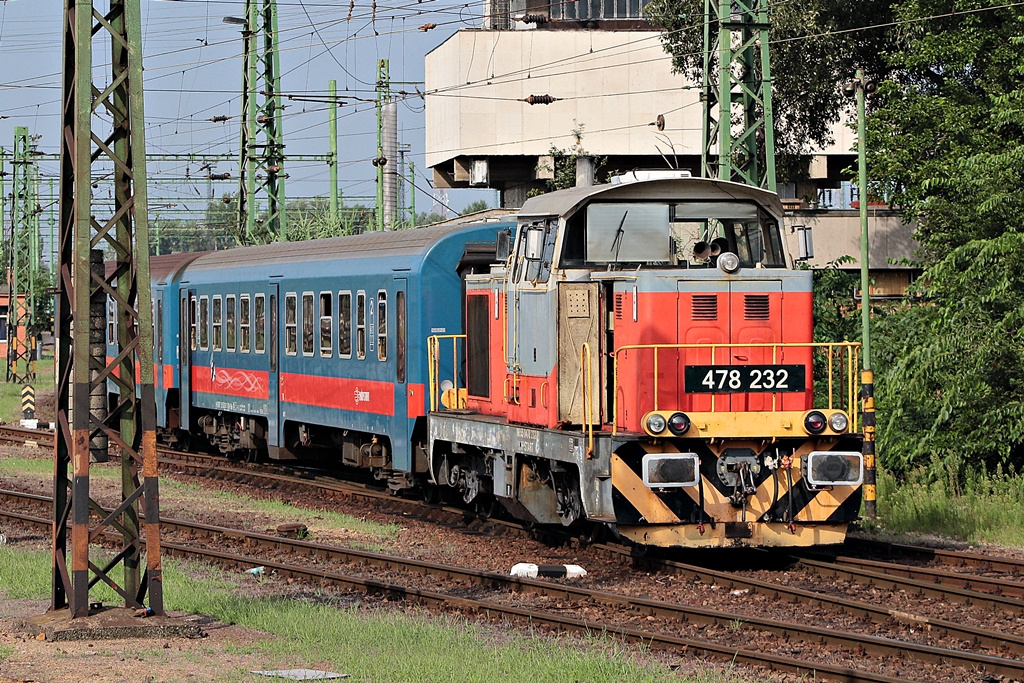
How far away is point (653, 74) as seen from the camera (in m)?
44.2

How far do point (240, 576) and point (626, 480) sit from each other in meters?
3.80

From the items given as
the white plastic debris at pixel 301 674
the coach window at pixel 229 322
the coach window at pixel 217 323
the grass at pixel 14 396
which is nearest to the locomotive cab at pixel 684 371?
the white plastic debris at pixel 301 674

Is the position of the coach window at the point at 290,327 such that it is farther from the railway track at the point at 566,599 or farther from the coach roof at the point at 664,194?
the coach roof at the point at 664,194

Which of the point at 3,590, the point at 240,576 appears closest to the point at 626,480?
the point at 240,576

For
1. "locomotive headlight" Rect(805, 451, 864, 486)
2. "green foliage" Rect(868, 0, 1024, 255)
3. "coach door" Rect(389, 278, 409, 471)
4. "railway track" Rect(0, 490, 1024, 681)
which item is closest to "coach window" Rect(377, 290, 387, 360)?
"coach door" Rect(389, 278, 409, 471)

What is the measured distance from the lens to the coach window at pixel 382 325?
57.6 ft

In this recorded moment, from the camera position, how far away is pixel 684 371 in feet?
42.0

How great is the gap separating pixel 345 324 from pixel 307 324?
137cm

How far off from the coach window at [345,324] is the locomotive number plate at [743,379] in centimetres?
692

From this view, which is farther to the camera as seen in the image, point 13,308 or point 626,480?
point 13,308

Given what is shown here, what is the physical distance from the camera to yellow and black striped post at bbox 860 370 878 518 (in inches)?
678

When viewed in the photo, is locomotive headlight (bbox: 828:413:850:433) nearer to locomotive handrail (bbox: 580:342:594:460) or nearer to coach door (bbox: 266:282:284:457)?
locomotive handrail (bbox: 580:342:594:460)

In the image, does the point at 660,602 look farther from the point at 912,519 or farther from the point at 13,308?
the point at 13,308

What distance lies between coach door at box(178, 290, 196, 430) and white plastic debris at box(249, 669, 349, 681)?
16.4 m
